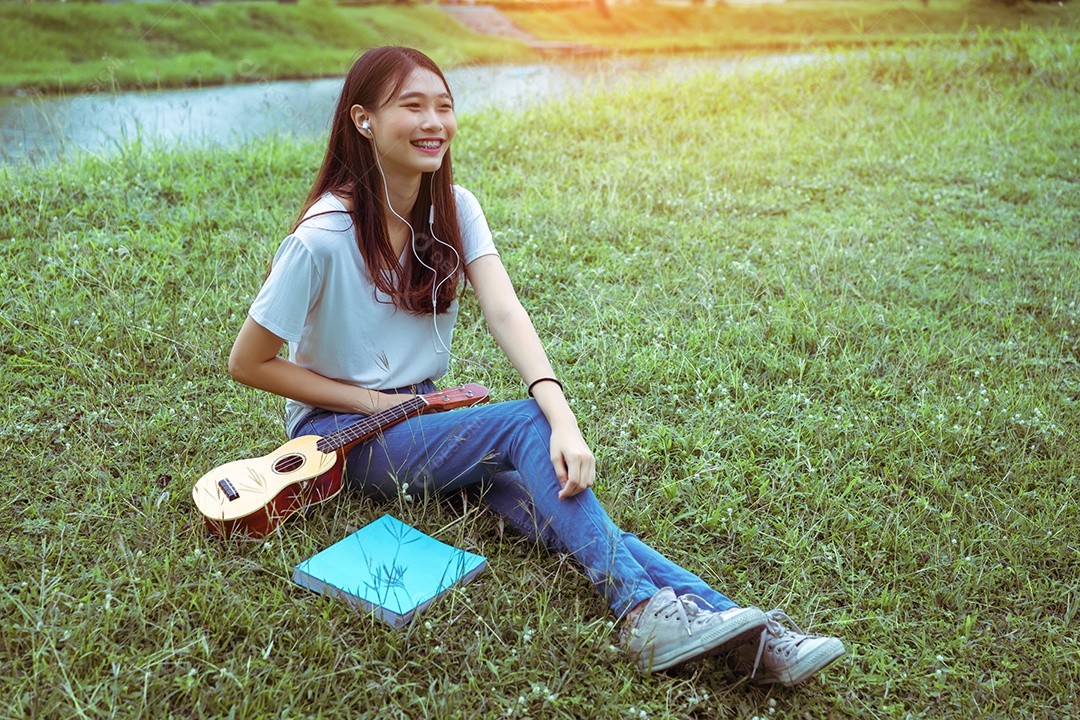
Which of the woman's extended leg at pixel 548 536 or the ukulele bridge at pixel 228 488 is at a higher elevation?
the ukulele bridge at pixel 228 488

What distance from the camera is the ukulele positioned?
2154 millimetres

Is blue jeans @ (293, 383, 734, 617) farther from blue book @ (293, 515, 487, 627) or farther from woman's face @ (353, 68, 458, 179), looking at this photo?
woman's face @ (353, 68, 458, 179)

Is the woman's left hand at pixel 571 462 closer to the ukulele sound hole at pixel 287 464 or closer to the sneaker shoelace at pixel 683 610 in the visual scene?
the sneaker shoelace at pixel 683 610

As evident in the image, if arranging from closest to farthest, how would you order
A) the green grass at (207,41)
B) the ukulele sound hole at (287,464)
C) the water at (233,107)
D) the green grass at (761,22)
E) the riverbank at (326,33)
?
the ukulele sound hole at (287,464), the water at (233,107), the green grass at (207,41), the riverbank at (326,33), the green grass at (761,22)

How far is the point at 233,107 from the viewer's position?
7793mm

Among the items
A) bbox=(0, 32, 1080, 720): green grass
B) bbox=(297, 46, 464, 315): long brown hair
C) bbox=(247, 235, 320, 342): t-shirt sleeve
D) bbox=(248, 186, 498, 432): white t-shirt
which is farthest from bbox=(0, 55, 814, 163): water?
bbox=(247, 235, 320, 342): t-shirt sleeve

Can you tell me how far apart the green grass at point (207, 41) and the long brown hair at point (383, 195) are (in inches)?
Result: 314

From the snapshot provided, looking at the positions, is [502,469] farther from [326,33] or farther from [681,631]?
[326,33]

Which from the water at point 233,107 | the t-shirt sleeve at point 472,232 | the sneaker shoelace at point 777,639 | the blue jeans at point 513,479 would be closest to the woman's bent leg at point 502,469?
the blue jeans at point 513,479

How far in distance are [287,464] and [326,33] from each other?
13298mm

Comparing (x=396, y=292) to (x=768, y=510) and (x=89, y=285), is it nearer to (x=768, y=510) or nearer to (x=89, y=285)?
(x=768, y=510)

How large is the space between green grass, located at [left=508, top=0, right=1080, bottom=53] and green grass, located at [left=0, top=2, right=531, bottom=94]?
1.10m

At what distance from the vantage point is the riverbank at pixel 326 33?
10.7m

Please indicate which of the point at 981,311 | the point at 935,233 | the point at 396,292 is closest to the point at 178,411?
the point at 396,292
